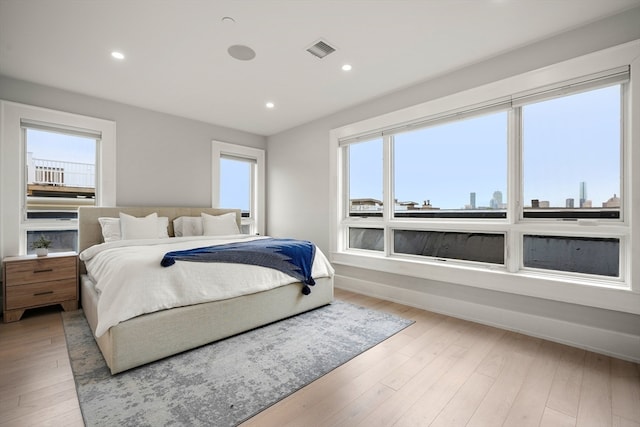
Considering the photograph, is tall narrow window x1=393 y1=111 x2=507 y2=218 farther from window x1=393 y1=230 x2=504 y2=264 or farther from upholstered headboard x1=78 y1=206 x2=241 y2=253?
upholstered headboard x1=78 y1=206 x2=241 y2=253

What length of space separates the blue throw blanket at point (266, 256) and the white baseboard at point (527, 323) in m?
1.15

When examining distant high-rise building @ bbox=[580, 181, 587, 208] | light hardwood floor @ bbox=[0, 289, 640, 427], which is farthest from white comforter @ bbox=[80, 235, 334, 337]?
distant high-rise building @ bbox=[580, 181, 587, 208]

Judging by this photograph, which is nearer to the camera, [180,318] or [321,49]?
[180,318]

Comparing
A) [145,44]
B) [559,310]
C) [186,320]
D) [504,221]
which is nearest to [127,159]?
[145,44]

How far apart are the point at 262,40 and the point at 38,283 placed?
3.31 m

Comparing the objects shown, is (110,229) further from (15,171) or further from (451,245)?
(451,245)

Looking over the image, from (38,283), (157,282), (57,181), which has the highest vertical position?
(57,181)

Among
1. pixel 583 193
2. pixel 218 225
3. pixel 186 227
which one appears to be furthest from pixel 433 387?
pixel 186 227

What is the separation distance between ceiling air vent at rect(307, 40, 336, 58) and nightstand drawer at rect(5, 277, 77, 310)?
3497 mm

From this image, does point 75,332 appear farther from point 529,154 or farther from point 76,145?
point 529,154

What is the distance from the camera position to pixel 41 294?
2910mm

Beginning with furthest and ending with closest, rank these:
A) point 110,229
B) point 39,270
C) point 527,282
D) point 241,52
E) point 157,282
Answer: point 110,229, point 39,270, point 241,52, point 527,282, point 157,282

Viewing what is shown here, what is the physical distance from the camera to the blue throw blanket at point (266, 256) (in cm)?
230

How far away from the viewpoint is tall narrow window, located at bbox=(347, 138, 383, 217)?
3.80 meters
